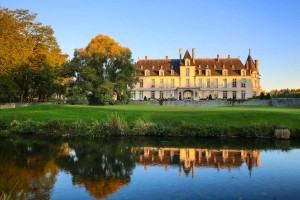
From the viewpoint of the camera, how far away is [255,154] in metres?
15.6

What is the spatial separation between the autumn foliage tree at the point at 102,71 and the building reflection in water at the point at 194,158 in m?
24.2

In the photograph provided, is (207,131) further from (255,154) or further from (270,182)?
(270,182)

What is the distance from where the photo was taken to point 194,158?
14.8 metres

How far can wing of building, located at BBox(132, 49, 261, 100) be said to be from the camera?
6738 cm

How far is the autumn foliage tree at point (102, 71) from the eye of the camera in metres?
40.0

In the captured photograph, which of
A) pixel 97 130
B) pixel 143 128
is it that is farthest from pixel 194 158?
pixel 97 130

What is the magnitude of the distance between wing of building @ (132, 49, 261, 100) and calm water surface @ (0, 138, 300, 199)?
1915 inches

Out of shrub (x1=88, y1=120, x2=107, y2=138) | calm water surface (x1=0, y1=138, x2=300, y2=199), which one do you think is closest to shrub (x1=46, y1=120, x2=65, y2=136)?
shrub (x1=88, y1=120, x2=107, y2=138)

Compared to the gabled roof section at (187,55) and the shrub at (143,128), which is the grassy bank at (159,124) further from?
the gabled roof section at (187,55)

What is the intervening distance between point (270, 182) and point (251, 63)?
63995 mm

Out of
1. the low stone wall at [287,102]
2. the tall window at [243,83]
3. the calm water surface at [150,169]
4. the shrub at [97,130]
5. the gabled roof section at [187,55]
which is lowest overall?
the calm water surface at [150,169]

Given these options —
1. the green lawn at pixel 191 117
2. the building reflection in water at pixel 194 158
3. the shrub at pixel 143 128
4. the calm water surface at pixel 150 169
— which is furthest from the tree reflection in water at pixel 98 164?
the green lawn at pixel 191 117

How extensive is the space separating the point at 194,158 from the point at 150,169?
2.87m

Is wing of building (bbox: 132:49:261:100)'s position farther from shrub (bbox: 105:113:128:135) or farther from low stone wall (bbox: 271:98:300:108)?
shrub (bbox: 105:113:128:135)
